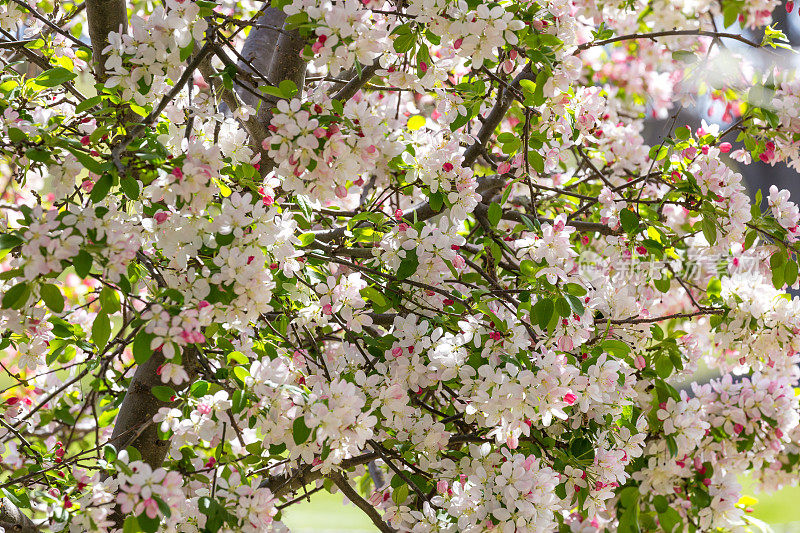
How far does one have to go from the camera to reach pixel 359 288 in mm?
1414

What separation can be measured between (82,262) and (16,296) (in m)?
0.11

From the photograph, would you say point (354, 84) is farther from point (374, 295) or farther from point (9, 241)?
point (9, 241)

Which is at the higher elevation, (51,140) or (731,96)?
(731,96)

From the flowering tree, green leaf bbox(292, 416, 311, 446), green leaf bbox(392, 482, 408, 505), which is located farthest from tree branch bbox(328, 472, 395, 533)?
green leaf bbox(292, 416, 311, 446)

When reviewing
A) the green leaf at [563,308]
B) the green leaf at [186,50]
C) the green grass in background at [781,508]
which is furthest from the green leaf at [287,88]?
the green grass in background at [781,508]

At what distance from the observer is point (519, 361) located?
129 centimetres

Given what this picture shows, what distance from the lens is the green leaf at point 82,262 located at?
39.2 inches

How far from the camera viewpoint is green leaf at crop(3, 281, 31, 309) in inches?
39.6

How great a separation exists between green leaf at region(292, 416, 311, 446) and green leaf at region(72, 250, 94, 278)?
381mm

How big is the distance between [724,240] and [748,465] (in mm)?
880

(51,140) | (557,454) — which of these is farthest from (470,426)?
(51,140)

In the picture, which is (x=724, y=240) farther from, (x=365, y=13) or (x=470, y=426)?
(x=365, y=13)

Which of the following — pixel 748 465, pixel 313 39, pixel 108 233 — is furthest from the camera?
pixel 748 465

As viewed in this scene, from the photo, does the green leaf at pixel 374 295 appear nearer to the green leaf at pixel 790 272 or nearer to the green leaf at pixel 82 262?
the green leaf at pixel 82 262
